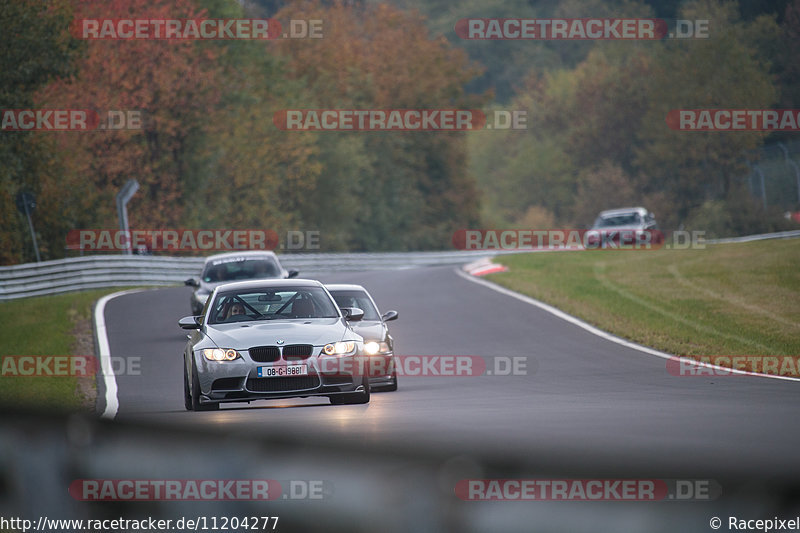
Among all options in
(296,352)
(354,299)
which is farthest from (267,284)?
(354,299)

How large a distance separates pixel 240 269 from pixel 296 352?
1294 cm

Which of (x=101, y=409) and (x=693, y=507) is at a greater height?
(x=693, y=507)

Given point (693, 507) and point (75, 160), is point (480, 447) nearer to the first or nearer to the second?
point (693, 507)

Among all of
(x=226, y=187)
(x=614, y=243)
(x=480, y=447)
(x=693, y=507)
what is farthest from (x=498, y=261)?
(x=693, y=507)

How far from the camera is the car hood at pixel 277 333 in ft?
40.8

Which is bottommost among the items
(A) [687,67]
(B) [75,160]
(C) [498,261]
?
(C) [498,261]

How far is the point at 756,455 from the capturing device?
784 centimetres

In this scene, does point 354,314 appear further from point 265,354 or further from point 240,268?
point 240,268

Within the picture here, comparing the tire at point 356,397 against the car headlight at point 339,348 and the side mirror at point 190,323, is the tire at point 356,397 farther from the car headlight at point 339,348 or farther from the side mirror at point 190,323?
the side mirror at point 190,323

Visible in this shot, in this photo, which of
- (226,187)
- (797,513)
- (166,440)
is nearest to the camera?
(797,513)

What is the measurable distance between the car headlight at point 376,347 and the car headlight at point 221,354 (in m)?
2.94

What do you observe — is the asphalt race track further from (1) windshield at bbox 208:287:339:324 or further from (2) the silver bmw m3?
(1) windshield at bbox 208:287:339:324

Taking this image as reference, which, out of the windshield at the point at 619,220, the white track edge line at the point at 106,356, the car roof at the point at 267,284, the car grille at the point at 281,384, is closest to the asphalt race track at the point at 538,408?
the white track edge line at the point at 106,356

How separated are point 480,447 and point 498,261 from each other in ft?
110
